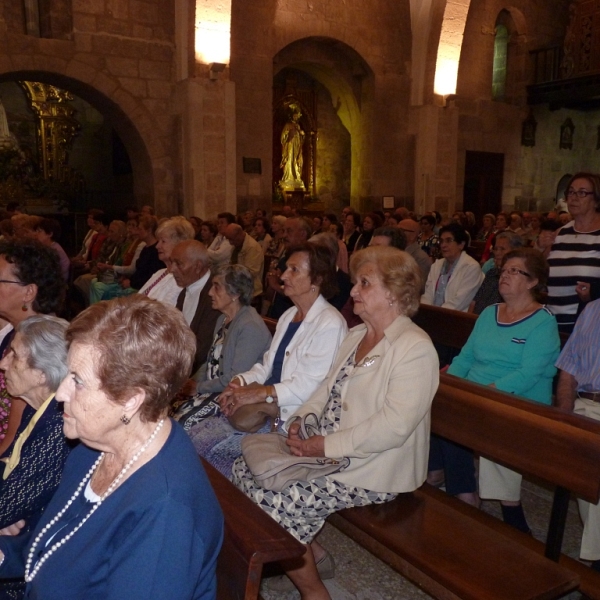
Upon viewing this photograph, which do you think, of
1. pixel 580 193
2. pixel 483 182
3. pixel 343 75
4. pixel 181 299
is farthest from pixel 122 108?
pixel 483 182

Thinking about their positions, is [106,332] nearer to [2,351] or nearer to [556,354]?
[2,351]

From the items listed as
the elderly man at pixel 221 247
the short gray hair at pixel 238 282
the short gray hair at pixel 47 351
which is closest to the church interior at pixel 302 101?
the elderly man at pixel 221 247

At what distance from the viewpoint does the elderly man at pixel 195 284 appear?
13.5 feet

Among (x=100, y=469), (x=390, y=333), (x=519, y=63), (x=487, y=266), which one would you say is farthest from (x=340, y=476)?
(x=519, y=63)

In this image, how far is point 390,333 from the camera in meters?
2.54

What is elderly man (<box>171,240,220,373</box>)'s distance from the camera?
4117 mm

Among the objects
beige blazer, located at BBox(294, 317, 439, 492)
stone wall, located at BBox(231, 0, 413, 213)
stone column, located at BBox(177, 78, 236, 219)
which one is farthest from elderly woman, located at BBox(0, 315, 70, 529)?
stone wall, located at BBox(231, 0, 413, 213)

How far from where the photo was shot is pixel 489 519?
7.98 feet

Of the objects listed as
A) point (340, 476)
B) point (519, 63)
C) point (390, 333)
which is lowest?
point (340, 476)

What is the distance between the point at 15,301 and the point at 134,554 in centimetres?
198

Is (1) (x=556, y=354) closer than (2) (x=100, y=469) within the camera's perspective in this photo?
No

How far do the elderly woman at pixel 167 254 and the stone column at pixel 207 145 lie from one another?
5.84 m

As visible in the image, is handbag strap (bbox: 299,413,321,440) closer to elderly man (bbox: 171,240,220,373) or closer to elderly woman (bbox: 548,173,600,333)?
elderly man (bbox: 171,240,220,373)

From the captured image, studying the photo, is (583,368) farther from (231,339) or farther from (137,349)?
(137,349)
